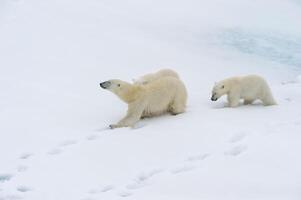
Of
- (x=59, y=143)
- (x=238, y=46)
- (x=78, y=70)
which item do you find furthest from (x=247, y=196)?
(x=238, y=46)

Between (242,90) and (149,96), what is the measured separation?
141 centimetres

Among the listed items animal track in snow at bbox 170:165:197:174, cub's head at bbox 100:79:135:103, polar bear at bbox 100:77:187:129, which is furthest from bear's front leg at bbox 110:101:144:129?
animal track in snow at bbox 170:165:197:174

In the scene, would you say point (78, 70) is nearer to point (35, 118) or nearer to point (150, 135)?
point (35, 118)

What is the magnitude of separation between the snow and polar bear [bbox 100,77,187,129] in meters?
0.16

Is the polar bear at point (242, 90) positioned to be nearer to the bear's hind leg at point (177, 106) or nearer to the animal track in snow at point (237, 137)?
the bear's hind leg at point (177, 106)

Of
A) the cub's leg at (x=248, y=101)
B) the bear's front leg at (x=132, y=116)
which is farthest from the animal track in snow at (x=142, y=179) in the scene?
the cub's leg at (x=248, y=101)

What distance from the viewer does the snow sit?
5062 mm

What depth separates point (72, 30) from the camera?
11.2 meters

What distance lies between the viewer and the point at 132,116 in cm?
680

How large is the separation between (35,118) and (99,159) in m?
1.54

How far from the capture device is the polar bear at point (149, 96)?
6.84 metres

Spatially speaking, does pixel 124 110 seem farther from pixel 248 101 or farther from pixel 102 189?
pixel 102 189

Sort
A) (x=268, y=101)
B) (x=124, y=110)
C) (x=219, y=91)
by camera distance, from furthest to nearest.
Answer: (x=268, y=101) < (x=219, y=91) < (x=124, y=110)

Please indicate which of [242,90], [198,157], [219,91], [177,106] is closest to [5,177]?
[198,157]
